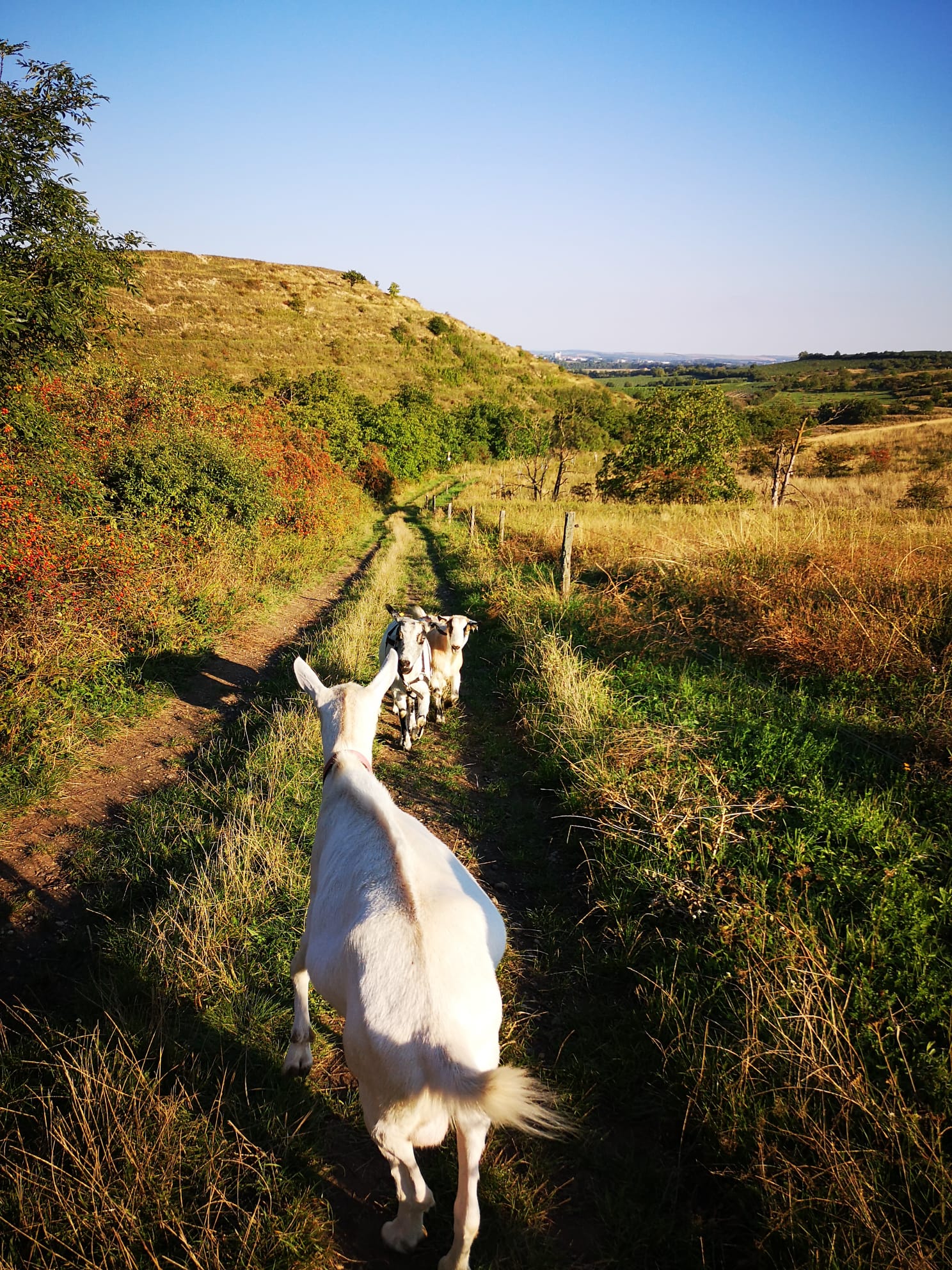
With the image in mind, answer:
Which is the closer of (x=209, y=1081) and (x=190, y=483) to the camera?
(x=209, y=1081)

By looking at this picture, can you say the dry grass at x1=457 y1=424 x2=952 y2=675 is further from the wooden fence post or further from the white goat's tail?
the white goat's tail

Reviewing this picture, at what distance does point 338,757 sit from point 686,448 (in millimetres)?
19093

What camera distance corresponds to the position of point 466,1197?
6.59 feet

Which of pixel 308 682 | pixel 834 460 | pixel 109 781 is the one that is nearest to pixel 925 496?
pixel 834 460

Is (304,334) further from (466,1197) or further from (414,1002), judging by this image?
(466,1197)

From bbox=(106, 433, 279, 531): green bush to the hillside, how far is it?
3176 centimetres

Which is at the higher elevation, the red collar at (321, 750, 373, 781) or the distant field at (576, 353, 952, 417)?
the distant field at (576, 353, 952, 417)

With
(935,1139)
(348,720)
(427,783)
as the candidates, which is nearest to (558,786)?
(427,783)

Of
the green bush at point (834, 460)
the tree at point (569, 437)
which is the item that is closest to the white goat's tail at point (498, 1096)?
the tree at point (569, 437)

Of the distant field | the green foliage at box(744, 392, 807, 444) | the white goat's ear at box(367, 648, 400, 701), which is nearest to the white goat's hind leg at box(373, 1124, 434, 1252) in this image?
the white goat's ear at box(367, 648, 400, 701)

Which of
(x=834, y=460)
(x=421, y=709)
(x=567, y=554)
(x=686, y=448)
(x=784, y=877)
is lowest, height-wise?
(x=421, y=709)

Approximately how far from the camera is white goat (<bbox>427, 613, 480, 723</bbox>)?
7.50m

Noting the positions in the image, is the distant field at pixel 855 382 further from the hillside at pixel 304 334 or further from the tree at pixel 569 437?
the hillside at pixel 304 334

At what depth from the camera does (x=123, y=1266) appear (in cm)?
200
